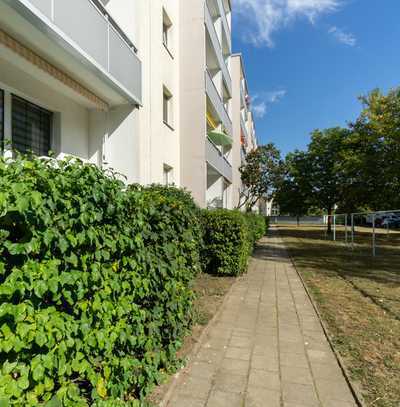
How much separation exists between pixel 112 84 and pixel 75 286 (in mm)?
6179

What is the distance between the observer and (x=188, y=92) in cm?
1320

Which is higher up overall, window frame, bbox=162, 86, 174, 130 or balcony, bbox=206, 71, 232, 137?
A: balcony, bbox=206, 71, 232, 137

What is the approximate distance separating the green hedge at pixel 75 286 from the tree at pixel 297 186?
28.3m

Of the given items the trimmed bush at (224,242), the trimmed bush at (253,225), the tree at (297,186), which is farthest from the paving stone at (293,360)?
the tree at (297,186)

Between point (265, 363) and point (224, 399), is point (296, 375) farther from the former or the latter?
point (224, 399)

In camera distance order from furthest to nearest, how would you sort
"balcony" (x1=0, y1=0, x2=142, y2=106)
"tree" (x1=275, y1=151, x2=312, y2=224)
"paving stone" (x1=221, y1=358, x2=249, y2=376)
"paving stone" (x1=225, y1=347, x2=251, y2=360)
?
"tree" (x1=275, y1=151, x2=312, y2=224) < "balcony" (x1=0, y1=0, x2=142, y2=106) < "paving stone" (x1=225, y1=347, x2=251, y2=360) < "paving stone" (x1=221, y1=358, x2=249, y2=376)

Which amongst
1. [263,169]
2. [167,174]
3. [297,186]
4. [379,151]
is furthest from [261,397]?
[297,186]

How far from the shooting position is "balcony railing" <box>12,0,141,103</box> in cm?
470

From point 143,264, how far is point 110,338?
701 millimetres

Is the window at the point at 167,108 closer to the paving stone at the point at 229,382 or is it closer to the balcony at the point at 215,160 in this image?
the balcony at the point at 215,160

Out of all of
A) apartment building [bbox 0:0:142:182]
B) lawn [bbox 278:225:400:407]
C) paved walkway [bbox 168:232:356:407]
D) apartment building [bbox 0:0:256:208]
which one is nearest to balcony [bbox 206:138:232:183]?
apartment building [bbox 0:0:256:208]

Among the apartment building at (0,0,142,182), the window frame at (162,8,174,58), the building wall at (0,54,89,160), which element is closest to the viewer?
the apartment building at (0,0,142,182)

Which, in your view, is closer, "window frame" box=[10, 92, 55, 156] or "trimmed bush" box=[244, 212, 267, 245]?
"window frame" box=[10, 92, 55, 156]

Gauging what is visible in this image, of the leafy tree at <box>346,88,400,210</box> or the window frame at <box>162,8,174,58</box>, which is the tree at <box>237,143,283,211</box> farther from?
the window frame at <box>162,8,174,58</box>
